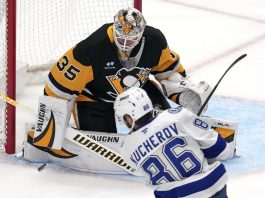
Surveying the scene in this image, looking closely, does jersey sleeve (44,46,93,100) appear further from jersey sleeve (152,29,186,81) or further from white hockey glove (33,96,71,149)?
jersey sleeve (152,29,186,81)

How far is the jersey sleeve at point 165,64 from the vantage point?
379 centimetres

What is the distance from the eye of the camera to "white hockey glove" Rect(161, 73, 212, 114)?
12.5 ft

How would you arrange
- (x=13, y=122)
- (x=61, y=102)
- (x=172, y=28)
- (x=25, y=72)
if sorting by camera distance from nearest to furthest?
(x=61, y=102)
(x=13, y=122)
(x=25, y=72)
(x=172, y=28)

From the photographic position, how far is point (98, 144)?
145 inches

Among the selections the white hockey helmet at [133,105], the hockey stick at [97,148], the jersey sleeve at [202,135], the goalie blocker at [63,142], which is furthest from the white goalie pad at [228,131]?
the white hockey helmet at [133,105]

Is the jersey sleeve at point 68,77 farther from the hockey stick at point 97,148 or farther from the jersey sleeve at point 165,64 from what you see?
the jersey sleeve at point 165,64

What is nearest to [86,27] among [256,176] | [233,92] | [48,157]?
[233,92]

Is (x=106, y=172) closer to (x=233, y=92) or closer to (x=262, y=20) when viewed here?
(x=233, y=92)

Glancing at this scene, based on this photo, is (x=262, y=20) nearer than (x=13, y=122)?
No

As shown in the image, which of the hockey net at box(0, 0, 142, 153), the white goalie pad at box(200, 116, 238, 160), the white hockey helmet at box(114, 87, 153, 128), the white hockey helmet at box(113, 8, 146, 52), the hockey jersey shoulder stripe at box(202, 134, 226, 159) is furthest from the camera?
the hockey net at box(0, 0, 142, 153)

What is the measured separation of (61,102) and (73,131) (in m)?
0.14

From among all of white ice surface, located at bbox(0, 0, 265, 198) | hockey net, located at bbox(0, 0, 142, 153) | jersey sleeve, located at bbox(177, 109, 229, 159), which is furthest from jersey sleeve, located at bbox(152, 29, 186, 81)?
jersey sleeve, located at bbox(177, 109, 229, 159)

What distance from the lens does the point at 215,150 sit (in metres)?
2.87

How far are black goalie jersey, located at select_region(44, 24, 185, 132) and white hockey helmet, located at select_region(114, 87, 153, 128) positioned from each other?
2.64 ft
